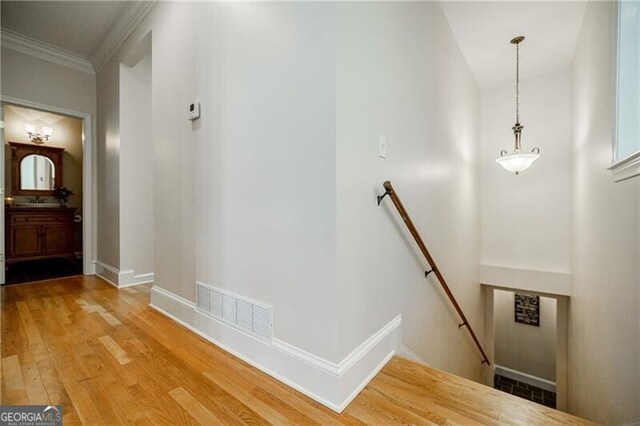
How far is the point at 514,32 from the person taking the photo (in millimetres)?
3311

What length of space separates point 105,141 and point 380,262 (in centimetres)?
405

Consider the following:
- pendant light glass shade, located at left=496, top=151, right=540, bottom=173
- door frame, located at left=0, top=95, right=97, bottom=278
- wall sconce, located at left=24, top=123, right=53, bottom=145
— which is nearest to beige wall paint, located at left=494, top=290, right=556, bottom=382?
pendant light glass shade, located at left=496, top=151, right=540, bottom=173

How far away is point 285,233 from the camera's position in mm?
1519

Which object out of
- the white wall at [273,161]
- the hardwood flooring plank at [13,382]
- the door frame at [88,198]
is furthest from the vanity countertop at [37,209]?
the white wall at [273,161]

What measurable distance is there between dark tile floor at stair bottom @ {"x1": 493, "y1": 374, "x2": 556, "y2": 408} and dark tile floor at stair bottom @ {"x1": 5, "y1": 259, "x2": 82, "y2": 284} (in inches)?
319

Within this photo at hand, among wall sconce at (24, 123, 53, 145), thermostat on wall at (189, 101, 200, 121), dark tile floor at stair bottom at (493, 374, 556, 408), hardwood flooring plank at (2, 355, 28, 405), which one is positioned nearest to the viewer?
hardwood flooring plank at (2, 355, 28, 405)

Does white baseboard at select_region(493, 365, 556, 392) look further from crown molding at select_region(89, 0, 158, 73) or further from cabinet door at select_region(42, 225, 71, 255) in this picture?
cabinet door at select_region(42, 225, 71, 255)

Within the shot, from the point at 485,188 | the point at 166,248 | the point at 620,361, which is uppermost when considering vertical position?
the point at 485,188

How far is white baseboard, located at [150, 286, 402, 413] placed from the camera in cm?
135

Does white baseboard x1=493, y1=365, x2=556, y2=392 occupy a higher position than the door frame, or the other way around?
the door frame

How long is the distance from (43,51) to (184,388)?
4.65m

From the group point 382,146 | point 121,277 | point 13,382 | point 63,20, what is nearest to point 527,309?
point 382,146

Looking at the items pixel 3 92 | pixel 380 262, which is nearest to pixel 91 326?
pixel 380 262

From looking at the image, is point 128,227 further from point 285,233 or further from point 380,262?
point 380,262
